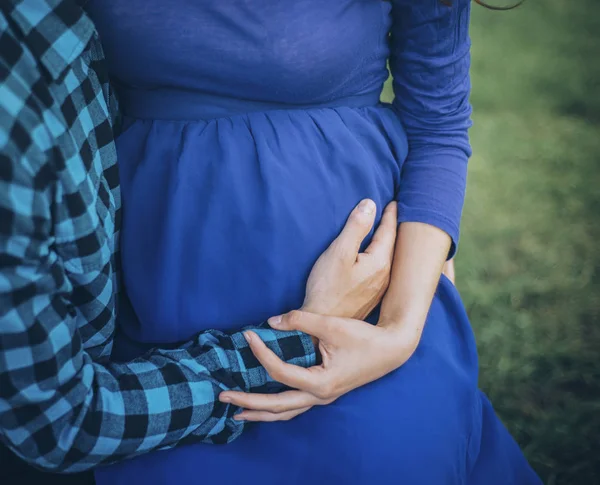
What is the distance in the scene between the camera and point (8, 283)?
475mm

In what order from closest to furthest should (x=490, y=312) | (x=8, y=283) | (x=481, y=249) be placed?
(x=8, y=283)
(x=490, y=312)
(x=481, y=249)

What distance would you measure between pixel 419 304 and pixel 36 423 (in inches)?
20.2

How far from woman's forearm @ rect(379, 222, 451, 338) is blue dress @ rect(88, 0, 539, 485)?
0.06 meters

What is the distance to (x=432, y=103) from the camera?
0.87 metres

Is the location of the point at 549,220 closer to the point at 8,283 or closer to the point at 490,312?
the point at 490,312

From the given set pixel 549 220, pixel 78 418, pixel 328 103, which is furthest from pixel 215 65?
pixel 549 220

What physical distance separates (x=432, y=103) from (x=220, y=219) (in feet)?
1.37

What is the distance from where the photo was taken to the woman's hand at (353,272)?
2.32 ft

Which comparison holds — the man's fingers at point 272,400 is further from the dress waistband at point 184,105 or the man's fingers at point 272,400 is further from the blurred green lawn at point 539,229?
the blurred green lawn at point 539,229

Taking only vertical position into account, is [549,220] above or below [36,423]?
below

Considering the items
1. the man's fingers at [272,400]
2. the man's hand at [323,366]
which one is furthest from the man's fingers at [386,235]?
the man's fingers at [272,400]

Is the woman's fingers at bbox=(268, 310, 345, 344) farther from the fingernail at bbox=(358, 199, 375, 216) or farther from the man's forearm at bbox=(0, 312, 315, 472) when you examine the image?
the fingernail at bbox=(358, 199, 375, 216)

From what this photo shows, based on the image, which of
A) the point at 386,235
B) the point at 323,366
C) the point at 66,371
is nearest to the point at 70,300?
the point at 66,371

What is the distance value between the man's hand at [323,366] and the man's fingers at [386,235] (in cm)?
13
